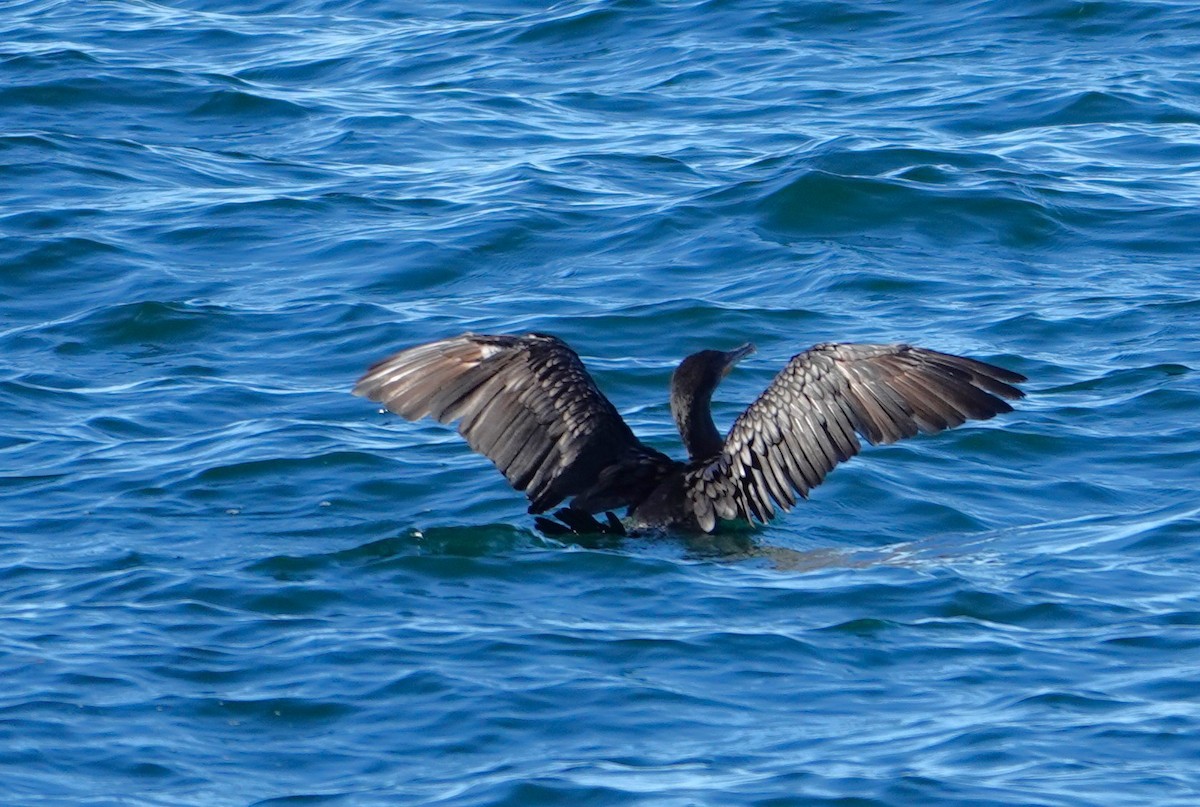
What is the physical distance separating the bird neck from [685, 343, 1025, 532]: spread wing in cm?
39

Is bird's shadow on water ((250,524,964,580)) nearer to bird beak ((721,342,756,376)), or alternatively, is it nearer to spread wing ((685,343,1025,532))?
spread wing ((685,343,1025,532))

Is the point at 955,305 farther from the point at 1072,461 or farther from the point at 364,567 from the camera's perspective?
the point at 364,567

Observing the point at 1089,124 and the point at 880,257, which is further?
the point at 1089,124

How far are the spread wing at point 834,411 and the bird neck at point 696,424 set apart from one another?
391 mm

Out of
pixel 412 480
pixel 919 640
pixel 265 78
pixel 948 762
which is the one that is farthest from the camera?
pixel 265 78

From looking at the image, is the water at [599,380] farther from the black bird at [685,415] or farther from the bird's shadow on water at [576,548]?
the black bird at [685,415]

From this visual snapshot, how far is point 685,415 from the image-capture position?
8344mm

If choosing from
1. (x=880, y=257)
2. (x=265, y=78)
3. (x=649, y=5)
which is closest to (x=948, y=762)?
(x=880, y=257)

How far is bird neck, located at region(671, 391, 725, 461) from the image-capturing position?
8.32m

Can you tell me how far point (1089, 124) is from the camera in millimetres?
13844

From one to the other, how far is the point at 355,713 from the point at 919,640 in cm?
191

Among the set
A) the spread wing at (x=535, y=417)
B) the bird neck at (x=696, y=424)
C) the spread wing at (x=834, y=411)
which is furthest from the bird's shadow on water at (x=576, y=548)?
the bird neck at (x=696, y=424)

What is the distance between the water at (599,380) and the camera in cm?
581

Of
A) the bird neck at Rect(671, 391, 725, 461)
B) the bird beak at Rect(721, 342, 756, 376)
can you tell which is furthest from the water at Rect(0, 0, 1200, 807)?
the bird beak at Rect(721, 342, 756, 376)
